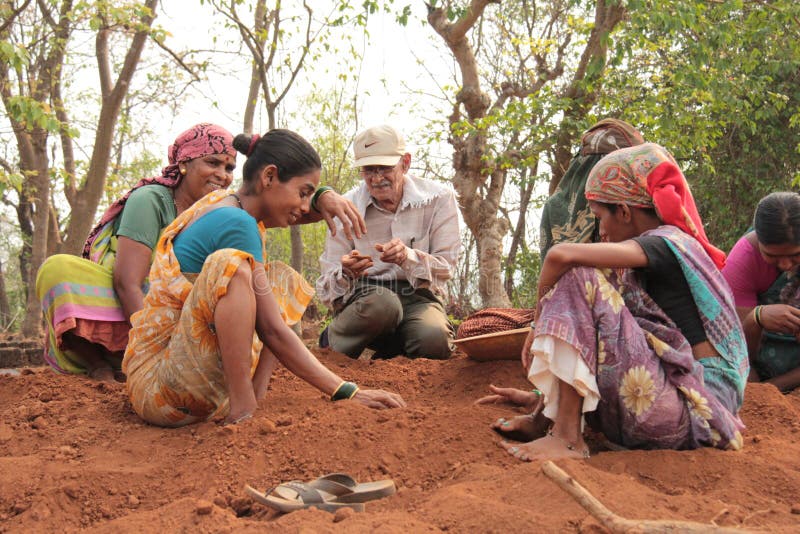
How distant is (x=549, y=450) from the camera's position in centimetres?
241

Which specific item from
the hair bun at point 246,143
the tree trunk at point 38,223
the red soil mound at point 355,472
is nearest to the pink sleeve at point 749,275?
the red soil mound at point 355,472

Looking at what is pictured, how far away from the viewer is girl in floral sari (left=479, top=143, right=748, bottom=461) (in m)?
2.37

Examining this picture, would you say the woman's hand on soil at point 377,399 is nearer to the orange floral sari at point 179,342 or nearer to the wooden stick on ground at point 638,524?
the orange floral sari at point 179,342

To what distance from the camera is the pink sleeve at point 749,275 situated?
13.1 feet

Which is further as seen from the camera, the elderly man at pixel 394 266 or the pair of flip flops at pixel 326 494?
the elderly man at pixel 394 266

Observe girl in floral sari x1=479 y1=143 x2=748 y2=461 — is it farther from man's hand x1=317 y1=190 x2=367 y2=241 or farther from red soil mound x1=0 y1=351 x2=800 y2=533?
man's hand x1=317 y1=190 x2=367 y2=241

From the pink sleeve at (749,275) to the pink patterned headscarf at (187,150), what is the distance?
9.41ft

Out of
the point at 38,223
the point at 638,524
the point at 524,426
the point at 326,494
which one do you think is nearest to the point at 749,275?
the point at 524,426

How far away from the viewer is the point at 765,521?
6.11ft

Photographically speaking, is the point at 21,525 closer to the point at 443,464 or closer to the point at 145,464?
the point at 145,464

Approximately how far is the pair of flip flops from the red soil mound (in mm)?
53

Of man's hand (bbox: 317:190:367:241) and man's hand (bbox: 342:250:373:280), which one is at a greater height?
man's hand (bbox: 317:190:367:241)

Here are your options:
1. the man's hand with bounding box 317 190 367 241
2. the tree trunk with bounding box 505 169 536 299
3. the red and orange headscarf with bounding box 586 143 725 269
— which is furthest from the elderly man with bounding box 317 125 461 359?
the tree trunk with bounding box 505 169 536 299

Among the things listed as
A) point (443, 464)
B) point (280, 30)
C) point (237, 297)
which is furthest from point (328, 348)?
point (280, 30)
